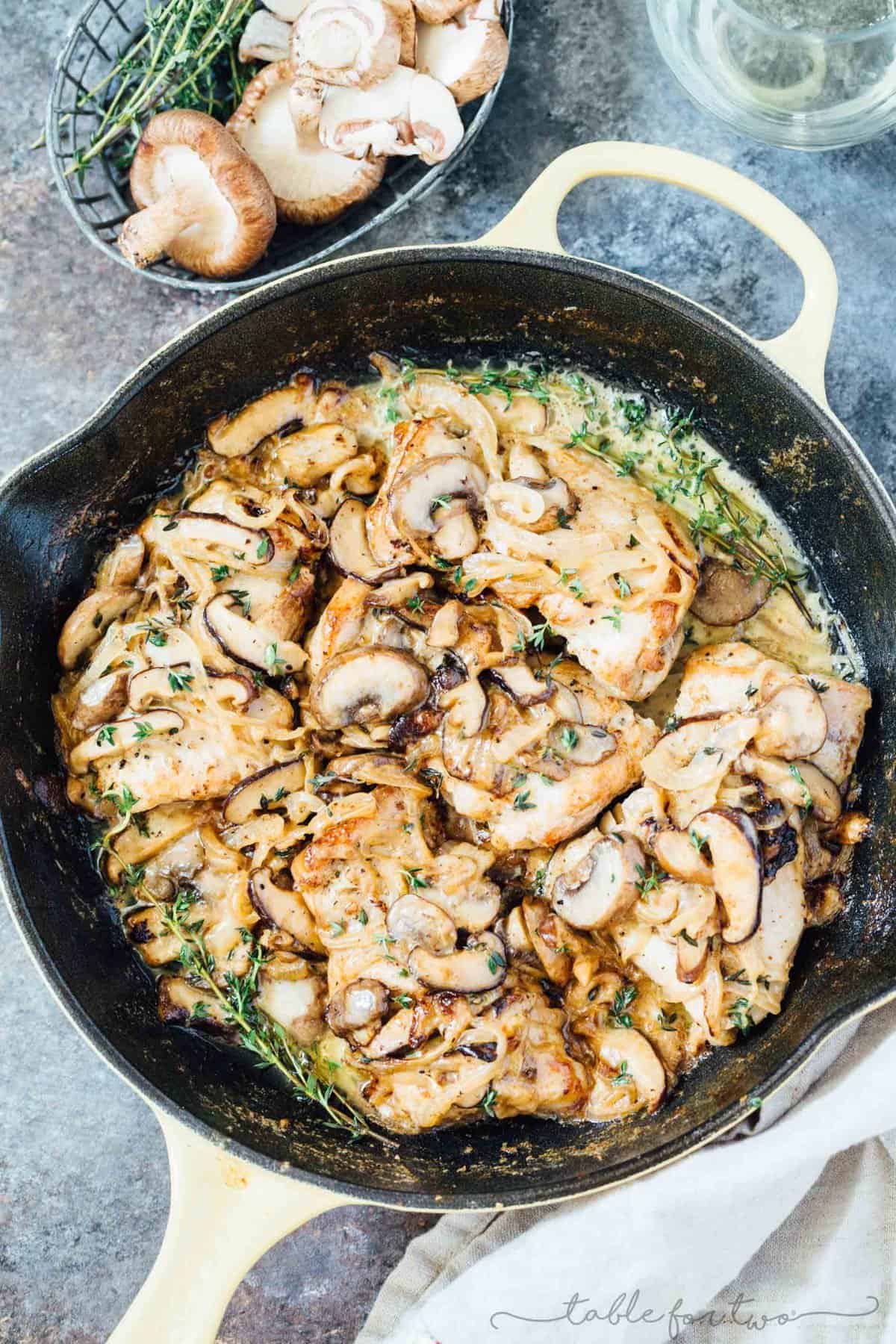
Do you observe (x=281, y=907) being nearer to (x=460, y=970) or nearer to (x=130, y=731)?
(x=460, y=970)

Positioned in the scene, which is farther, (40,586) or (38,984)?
(38,984)

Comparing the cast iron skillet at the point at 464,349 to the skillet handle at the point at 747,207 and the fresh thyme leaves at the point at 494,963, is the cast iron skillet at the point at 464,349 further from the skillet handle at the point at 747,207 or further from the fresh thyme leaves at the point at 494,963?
the fresh thyme leaves at the point at 494,963

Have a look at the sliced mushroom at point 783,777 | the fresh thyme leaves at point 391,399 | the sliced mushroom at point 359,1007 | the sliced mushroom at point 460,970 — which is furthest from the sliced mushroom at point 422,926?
the fresh thyme leaves at point 391,399

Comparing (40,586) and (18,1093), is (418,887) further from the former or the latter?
(18,1093)

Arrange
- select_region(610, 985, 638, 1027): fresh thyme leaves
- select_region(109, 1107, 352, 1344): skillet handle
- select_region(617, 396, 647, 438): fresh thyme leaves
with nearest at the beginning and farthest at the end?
1. select_region(109, 1107, 352, 1344): skillet handle
2. select_region(610, 985, 638, 1027): fresh thyme leaves
3. select_region(617, 396, 647, 438): fresh thyme leaves

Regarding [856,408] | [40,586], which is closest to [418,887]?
[40,586]

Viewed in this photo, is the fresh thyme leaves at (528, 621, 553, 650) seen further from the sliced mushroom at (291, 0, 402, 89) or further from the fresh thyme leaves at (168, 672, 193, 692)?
the sliced mushroom at (291, 0, 402, 89)

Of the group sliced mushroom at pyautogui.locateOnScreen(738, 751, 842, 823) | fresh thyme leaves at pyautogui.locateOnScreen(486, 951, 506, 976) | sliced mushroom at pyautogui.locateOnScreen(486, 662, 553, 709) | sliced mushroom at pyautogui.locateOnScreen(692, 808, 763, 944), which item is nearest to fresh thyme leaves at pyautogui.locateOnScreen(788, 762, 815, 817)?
sliced mushroom at pyautogui.locateOnScreen(738, 751, 842, 823)
